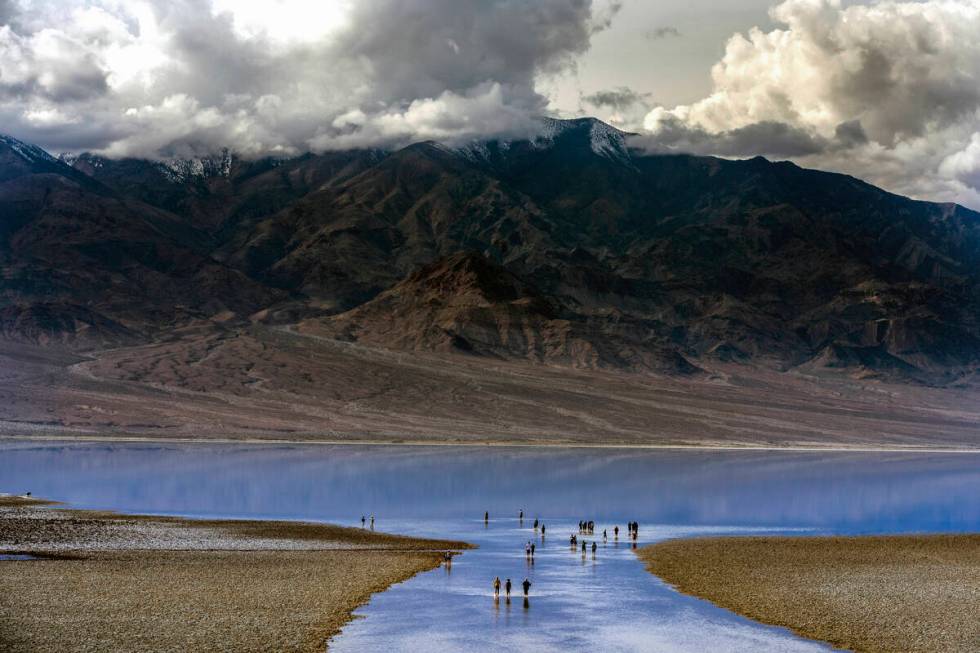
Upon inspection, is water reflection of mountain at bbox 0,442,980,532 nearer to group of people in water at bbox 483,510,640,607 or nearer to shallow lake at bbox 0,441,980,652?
shallow lake at bbox 0,441,980,652

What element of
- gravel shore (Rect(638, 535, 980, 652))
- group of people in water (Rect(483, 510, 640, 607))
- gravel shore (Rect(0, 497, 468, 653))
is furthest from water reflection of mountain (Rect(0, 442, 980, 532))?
gravel shore (Rect(638, 535, 980, 652))

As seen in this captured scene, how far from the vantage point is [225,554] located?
6247 centimetres

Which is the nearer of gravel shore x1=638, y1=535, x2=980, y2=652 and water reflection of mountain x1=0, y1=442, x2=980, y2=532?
gravel shore x1=638, y1=535, x2=980, y2=652

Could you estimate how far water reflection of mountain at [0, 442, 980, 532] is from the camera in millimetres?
96812

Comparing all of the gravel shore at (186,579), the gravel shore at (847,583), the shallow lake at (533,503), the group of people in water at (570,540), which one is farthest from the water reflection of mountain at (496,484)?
the gravel shore at (847,583)

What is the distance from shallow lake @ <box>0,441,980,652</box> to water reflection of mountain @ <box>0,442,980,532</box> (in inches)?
11.7

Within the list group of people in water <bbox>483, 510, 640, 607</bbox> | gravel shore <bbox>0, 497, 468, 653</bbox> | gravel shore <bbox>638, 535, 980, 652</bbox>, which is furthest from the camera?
group of people in water <bbox>483, 510, 640, 607</bbox>

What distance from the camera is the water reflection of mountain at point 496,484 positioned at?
9681 cm

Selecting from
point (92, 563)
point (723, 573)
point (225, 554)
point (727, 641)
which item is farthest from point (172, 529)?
point (727, 641)

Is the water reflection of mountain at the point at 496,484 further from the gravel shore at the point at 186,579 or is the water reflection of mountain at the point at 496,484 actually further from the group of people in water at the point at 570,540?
the gravel shore at the point at 186,579

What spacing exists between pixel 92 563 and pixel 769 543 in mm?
40936

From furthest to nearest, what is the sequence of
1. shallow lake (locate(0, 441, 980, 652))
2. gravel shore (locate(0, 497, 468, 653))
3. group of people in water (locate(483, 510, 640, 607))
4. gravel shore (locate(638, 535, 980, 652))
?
group of people in water (locate(483, 510, 640, 607)), shallow lake (locate(0, 441, 980, 652)), gravel shore (locate(638, 535, 980, 652)), gravel shore (locate(0, 497, 468, 653))

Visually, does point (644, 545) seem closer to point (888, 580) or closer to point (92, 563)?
point (888, 580)

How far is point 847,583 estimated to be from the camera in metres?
56.6
